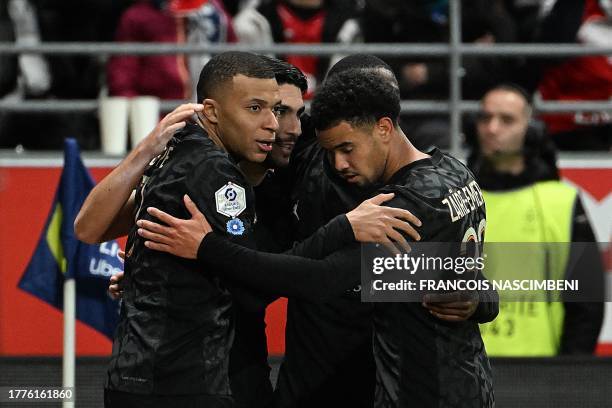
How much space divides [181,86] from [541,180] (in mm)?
2578

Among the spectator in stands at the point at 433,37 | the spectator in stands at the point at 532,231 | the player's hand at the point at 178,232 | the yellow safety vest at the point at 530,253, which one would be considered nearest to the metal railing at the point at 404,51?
the spectator in stands at the point at 433,37

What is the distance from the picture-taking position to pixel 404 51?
788cm

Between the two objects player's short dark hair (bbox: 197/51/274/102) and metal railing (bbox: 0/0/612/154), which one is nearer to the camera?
player's short dark hair (bbox: 197/51/274/102)

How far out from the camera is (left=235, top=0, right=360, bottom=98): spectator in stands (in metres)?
8.30

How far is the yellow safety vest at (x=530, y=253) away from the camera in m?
6.72

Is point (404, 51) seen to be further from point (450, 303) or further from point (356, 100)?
point (450, 303)

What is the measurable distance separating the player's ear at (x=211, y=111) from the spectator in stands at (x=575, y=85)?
411 centimetres

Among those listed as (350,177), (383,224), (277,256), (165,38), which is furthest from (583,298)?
(165,38)

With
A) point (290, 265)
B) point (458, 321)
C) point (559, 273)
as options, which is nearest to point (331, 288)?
point (290, 265)

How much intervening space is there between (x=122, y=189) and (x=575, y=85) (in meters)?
4.46

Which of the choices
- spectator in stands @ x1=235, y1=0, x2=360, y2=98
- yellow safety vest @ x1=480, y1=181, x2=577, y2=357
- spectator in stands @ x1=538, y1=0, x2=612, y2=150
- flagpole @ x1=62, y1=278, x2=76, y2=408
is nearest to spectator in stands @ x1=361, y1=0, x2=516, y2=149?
spectator in stands @ x1=235, y1=0, x2=360, y2=98

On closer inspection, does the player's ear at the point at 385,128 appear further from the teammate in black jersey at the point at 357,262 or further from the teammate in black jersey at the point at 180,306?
the teammate in black jersey at the point at 180,306

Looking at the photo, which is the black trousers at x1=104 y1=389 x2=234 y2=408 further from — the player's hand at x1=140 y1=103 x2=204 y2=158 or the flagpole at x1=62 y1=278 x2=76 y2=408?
the flagpole at x1=62 y1=278 x2=76 y2=408

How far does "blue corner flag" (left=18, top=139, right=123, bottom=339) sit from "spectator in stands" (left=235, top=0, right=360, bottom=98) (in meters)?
2.30
